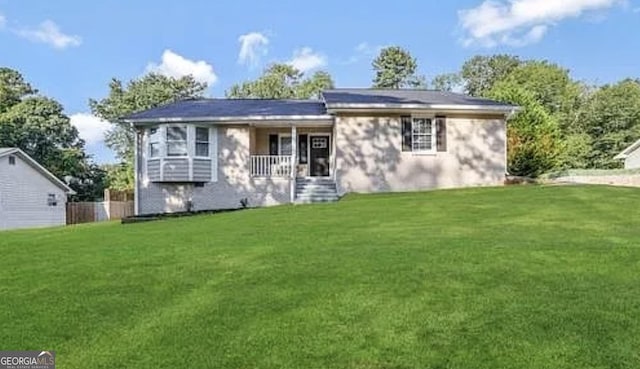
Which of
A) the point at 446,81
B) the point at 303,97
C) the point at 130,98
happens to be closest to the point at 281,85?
the point at 303,97

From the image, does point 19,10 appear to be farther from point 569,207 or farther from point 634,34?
point 634,34

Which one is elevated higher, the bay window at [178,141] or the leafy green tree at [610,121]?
the leafy green tree at [610,121]

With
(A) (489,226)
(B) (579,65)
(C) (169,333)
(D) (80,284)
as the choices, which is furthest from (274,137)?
(B) (579,65)

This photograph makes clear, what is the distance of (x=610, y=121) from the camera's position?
48531mm

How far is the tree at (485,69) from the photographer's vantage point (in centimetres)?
5772

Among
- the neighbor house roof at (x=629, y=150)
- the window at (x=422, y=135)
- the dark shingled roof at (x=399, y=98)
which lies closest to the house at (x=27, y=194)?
the dark shingled roof at (x=399, y=98)

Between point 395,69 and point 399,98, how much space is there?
98.0 feet

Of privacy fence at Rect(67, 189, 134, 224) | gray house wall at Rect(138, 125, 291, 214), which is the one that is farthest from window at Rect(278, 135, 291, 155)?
privacy fence at Rect(67, 189, 134, 224)

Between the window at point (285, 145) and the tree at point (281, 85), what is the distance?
26671 millimetres

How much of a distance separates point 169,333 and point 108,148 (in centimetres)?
4820

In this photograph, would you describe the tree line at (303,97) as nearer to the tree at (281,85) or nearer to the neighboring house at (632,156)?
the tree at (281,85)

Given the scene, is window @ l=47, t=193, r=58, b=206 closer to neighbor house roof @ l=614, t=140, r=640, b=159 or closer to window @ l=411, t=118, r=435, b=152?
window @ l=411, t=118, r=435, b=152

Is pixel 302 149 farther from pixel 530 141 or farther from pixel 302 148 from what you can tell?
pixel 530 141

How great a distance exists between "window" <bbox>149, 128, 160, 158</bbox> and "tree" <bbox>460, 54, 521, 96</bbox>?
3981 cm
